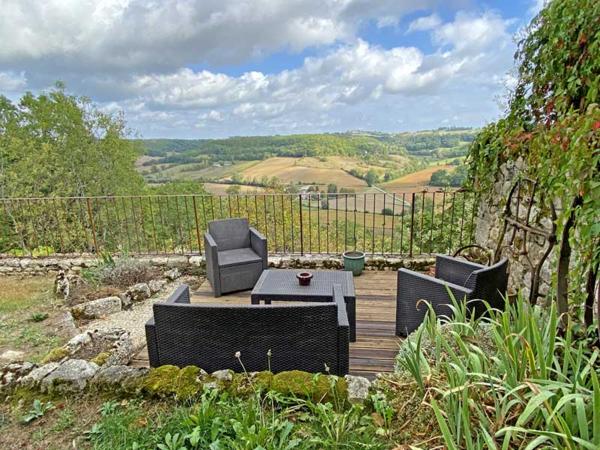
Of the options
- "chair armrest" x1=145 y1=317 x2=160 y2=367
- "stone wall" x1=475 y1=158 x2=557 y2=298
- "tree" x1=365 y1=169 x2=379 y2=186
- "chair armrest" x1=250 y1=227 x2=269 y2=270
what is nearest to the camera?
"chair armrest" x1=145 y1=317 x2=160 y2=367

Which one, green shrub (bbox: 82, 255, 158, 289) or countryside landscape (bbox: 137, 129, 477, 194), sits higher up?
countryside landscape (bbox: 137, 129, 477, 194)

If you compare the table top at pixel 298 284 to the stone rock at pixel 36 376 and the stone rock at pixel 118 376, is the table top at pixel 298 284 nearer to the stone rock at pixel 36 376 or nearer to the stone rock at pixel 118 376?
the stone rock at pixel 118 376

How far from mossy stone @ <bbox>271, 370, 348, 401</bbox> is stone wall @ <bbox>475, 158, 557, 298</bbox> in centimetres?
199

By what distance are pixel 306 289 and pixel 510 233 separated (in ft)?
7.59

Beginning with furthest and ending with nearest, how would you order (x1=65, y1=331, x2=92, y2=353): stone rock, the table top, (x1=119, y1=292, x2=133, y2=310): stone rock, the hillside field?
the hillside field
(x1=119, y1=292, x2=133, y2=310): stone rock
the table top
(x1=65, y1=331, x2=92, y2=353): stone rock

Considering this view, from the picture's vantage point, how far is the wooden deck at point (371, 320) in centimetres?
279

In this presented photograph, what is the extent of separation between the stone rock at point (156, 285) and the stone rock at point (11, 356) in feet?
4.91

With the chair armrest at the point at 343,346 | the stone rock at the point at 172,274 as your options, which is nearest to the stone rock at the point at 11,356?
the stone rock at the point at 172,274

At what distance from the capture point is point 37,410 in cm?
190

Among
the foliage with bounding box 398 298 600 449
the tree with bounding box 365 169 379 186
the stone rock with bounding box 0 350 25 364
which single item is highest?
the tree with bounding box 365 169 379 186

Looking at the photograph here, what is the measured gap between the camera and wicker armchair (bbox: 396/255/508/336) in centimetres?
262

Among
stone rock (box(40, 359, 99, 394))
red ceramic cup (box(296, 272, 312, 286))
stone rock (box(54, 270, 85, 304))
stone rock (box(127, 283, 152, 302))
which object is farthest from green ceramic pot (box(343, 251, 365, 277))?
stone rock (box(54, 270, 85, 304))

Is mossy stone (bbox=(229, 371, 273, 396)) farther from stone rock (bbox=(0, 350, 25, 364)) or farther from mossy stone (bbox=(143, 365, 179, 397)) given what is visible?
stone rock (bbox=(0, 350, 25, 364))

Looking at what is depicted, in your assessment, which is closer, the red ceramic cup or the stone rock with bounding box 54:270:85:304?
the red ceramic cup
